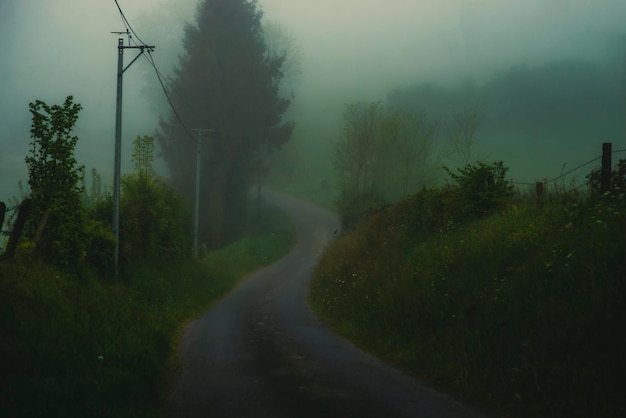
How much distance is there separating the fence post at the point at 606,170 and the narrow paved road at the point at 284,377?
676 cm

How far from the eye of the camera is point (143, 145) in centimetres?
2795

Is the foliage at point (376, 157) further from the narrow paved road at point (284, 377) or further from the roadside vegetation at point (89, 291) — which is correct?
the narrow paved road at point (284, 377)

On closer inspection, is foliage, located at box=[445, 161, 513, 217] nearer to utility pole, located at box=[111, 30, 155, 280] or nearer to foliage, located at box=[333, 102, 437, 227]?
utility pole, located at box=[111, 30, 155, 280]

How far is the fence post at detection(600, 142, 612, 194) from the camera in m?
14.9

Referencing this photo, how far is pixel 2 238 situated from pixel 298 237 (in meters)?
44.6

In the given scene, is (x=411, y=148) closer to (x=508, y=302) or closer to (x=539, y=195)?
(x=539, y=195)

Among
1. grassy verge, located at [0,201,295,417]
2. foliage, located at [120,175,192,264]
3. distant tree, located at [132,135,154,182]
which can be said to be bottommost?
grassy verge, located at [0,201,295,417]

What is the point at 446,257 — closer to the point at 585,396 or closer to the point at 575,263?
the point at 575,263

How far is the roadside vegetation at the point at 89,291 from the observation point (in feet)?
29.8

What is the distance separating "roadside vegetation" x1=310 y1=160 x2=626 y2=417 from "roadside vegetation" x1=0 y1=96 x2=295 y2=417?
16.9 ft

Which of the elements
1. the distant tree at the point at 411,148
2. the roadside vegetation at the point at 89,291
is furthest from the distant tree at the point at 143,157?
the distant tree at the point at 411,148

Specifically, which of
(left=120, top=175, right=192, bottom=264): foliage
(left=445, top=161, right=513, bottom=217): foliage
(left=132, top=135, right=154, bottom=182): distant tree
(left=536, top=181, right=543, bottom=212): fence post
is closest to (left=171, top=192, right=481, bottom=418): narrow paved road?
(left=120, top=175, right=192, bottom=264): foliage

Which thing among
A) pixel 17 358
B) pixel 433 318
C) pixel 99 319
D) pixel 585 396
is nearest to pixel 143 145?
pixel 99 319

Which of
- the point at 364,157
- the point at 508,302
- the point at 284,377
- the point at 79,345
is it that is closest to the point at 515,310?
the point at 508,302
